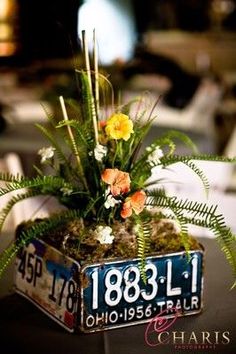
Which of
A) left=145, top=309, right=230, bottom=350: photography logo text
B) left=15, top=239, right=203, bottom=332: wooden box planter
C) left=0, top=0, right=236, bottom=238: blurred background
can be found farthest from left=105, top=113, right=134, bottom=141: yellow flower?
left=0, top=0, right=236, bottom=238: blurred background

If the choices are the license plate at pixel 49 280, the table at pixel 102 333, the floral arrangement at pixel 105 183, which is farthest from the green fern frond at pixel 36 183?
the table at pixel 102 333

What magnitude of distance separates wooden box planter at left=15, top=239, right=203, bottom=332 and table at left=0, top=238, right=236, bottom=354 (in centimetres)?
2

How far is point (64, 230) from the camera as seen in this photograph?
1.54 m

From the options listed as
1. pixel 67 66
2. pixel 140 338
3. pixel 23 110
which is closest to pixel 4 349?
pixel 140 338

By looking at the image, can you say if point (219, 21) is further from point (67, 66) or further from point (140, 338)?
point (140, 338)

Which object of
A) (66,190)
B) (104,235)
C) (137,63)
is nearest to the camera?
(104,235)

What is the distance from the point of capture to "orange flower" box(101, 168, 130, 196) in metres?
1.41

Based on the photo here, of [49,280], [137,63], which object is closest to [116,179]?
[49,280]

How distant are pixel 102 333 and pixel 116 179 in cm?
31

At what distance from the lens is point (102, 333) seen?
1464 mm

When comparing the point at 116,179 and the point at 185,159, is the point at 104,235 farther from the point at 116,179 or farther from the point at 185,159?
the point at 185,159

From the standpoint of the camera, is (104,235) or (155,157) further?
(155,157)

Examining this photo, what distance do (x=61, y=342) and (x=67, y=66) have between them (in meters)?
5.49

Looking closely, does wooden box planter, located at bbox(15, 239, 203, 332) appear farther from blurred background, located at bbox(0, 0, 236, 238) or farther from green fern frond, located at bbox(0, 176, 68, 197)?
blurred background, located at bbox(0, 0, 236, 238)
